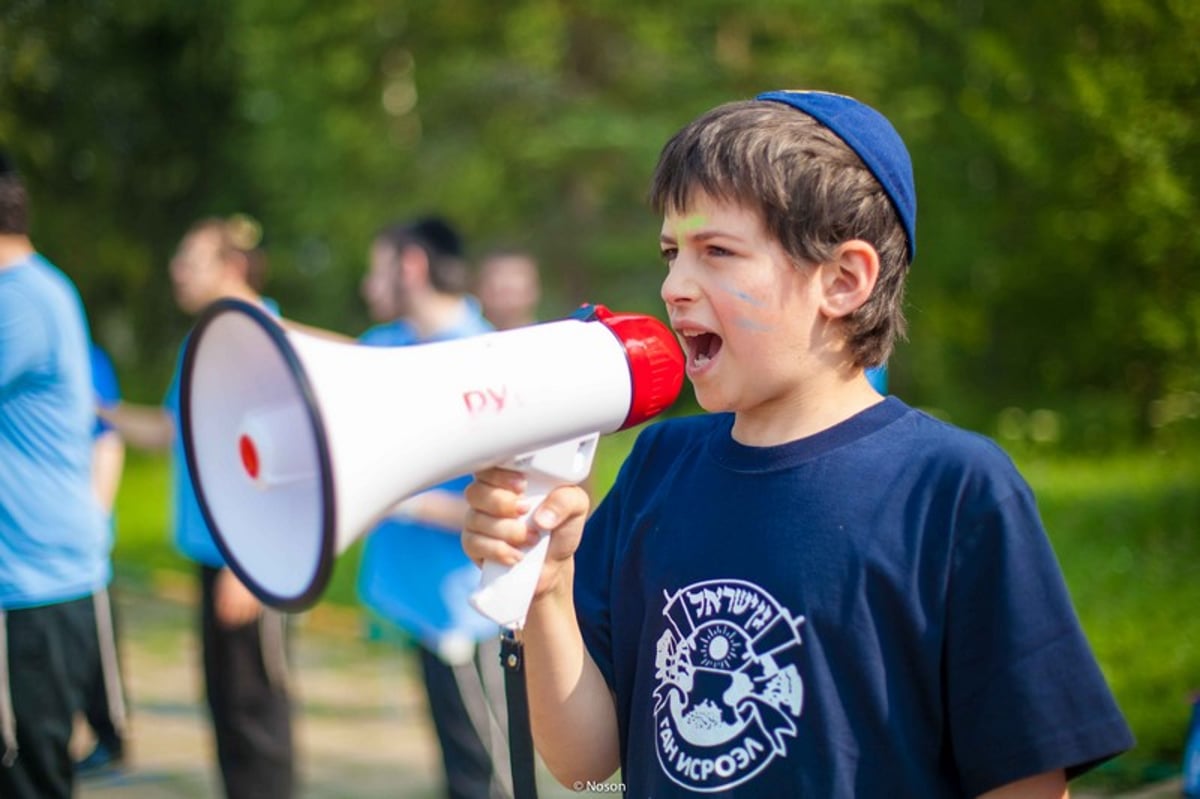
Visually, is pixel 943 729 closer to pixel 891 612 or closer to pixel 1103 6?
pixel 891 612

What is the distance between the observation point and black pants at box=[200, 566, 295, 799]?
169 inches

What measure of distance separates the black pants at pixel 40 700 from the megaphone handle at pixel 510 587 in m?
2.12

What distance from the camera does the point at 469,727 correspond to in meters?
4.00

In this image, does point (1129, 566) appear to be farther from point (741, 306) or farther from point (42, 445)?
point (741, 306)

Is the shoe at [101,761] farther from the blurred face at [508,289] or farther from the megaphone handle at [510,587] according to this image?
the megaphone handle at [510,587]

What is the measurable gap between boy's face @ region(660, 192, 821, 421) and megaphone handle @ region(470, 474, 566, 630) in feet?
0.97

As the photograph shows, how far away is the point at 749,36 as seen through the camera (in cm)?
1798

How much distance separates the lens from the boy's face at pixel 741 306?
5.34 feet

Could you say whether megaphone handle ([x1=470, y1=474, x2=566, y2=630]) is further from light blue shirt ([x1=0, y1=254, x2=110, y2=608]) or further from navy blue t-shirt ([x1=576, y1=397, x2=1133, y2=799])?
light blue shirt ([x1=0, y1=254, x2=110, y2=608])

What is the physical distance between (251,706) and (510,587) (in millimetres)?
2904

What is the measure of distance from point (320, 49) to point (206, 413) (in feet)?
59.9

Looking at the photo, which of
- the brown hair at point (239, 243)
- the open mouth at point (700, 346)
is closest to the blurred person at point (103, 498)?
the brown hair at point (239, 243)

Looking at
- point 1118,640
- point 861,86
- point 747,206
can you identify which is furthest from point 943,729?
point 861,86

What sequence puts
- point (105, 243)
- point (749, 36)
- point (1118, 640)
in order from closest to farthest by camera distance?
1. point (1118, 640)
2. point (749, 36)
3. point (105, 243)
